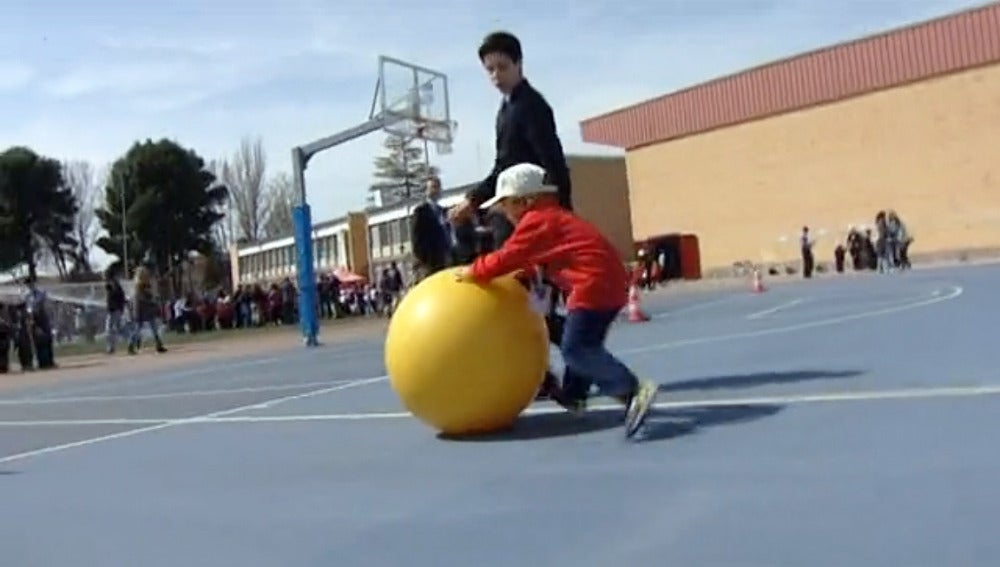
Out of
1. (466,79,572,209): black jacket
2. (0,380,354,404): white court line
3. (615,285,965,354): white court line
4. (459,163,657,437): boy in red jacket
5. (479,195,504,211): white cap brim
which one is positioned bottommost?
(0,380,354,404): white court line

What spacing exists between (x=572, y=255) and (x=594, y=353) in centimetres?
50

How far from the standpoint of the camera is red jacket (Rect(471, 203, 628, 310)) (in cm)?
629

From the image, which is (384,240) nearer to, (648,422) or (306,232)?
(306,232)

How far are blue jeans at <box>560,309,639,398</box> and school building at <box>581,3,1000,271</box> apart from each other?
39798 millimetres

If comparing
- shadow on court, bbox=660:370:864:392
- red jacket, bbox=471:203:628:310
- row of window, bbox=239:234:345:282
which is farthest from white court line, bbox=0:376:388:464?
row of window, bbox=239:234:345:282

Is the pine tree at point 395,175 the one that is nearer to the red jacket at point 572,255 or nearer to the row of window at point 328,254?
the row of window at point 328,254

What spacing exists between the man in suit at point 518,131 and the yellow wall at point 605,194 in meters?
63.4

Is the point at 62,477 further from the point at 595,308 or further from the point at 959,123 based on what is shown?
the point at 959,123

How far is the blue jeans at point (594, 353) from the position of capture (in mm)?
6242

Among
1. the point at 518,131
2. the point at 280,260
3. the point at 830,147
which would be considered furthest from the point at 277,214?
the point at 518,131

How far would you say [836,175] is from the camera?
1918 inches

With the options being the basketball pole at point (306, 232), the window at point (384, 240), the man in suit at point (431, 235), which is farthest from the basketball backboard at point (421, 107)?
the window at point (384, 240)

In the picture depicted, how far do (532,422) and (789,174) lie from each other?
4561 centimetres

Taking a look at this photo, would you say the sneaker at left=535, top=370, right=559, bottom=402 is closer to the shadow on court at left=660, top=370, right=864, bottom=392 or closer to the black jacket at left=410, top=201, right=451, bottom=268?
the shadow on court at left=660, top=370, right=864, bottom=392
